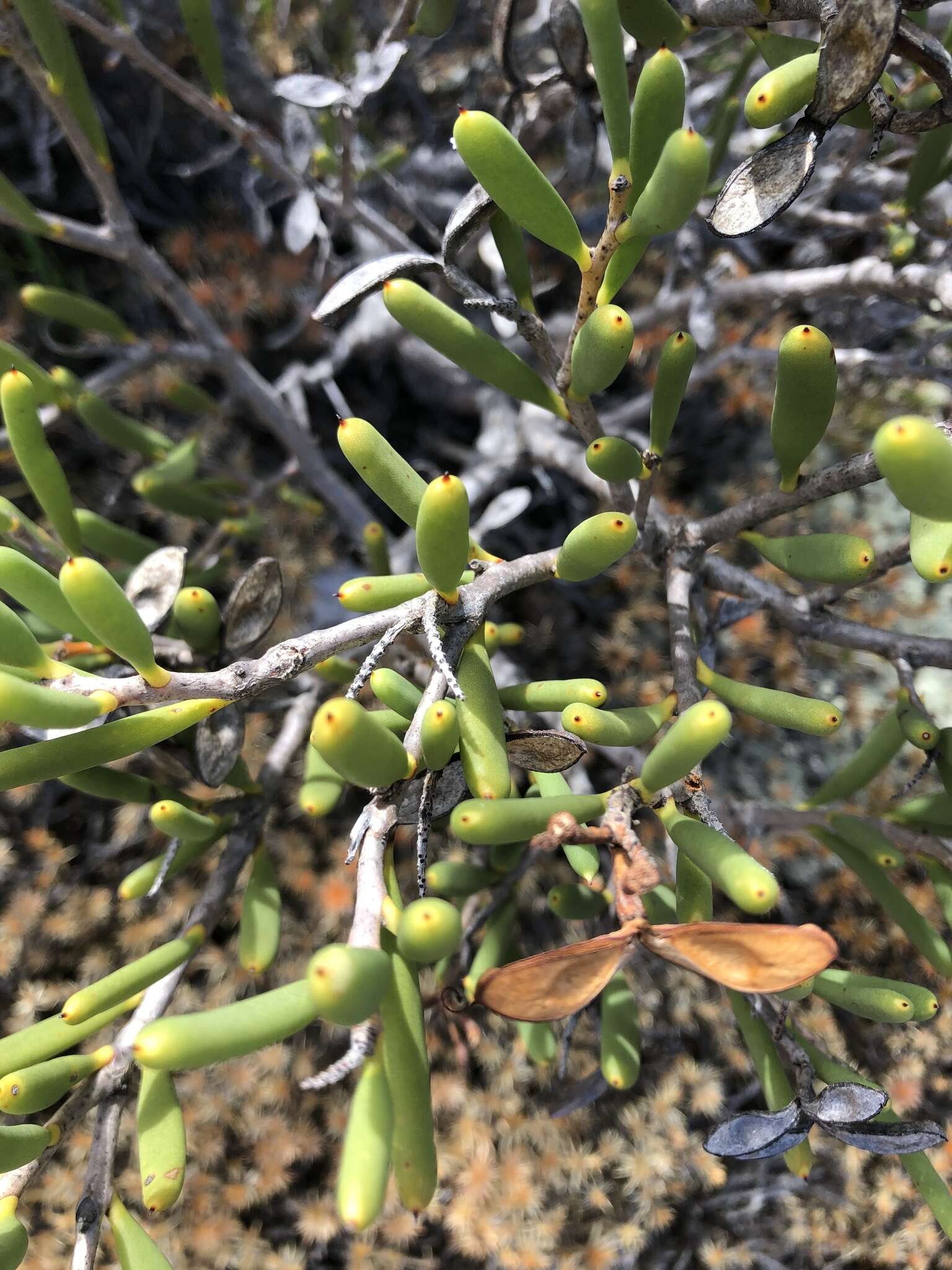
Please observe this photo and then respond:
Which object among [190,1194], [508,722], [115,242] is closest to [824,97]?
[508,722]

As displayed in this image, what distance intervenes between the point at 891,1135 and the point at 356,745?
0.60 meters

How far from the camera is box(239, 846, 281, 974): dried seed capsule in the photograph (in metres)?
0.83

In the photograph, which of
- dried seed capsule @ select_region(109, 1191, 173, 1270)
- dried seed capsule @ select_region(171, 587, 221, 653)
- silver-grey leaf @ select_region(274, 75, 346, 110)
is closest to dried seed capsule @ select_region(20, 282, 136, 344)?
silver-grey leaf @ select_region(274, 75, 346, 110)

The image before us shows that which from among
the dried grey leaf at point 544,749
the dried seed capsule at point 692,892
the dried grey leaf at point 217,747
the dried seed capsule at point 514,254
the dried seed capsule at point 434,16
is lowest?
the dried seed capsule at point 692,892

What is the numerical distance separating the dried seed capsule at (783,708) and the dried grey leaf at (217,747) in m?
0.53

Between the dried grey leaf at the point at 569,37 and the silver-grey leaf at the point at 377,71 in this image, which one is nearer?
the dried grey leaf at the point at 569,37

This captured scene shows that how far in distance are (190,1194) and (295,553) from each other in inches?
43.5

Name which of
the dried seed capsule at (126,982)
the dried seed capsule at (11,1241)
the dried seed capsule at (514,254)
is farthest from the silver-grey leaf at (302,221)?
the dried seed capsule at (11,1241)

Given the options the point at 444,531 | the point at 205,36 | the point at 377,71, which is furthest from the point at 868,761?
the point at 205,36

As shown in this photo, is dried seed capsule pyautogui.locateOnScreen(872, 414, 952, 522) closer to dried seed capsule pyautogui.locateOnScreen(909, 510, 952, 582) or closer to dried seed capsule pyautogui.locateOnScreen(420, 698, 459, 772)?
dried seed capsule pyautogui.locateOnScreen(909, 510, 952, 582)

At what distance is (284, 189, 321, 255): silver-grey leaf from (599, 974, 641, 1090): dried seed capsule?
1.12 meters

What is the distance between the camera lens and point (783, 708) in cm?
66

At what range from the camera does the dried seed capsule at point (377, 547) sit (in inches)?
41.0

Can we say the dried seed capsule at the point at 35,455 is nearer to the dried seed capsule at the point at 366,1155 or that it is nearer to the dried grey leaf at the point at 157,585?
the dried grey leaf at the point at 157,585
